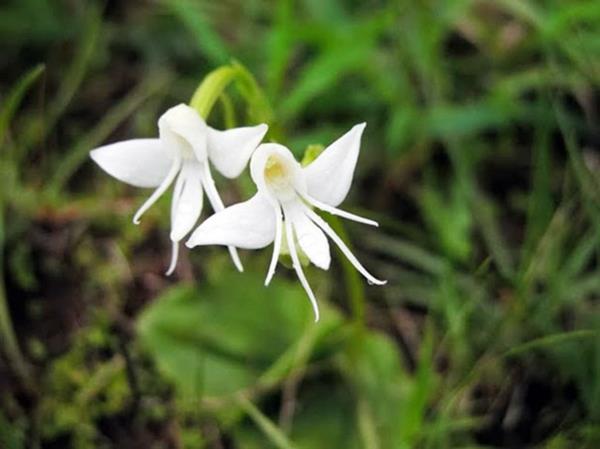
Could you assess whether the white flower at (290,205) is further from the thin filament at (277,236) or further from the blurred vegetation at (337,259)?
the blurred vegetation at (337,259)

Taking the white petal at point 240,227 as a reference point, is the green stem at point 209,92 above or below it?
above

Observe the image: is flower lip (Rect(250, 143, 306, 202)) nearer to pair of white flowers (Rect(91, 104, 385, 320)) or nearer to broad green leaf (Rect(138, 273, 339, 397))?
pair of white flowers (Rect(91, 104, 385, 320))

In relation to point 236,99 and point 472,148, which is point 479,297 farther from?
point 236,99

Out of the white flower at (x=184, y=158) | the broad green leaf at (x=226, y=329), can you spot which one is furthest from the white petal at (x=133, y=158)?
the broad green leaf at (x=226, y=329)

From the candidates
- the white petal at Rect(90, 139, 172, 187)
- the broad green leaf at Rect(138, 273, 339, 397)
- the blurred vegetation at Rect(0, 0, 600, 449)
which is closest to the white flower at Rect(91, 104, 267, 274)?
the white petal at Rect(90, 139, 172, 187)

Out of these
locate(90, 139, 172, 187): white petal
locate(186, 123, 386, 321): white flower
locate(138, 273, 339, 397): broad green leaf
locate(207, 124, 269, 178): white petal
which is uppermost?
locate(90, 139, 172, 187): white petal

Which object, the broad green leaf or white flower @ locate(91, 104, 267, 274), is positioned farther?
the broad green leaf

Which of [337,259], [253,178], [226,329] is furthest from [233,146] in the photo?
[337,259]
